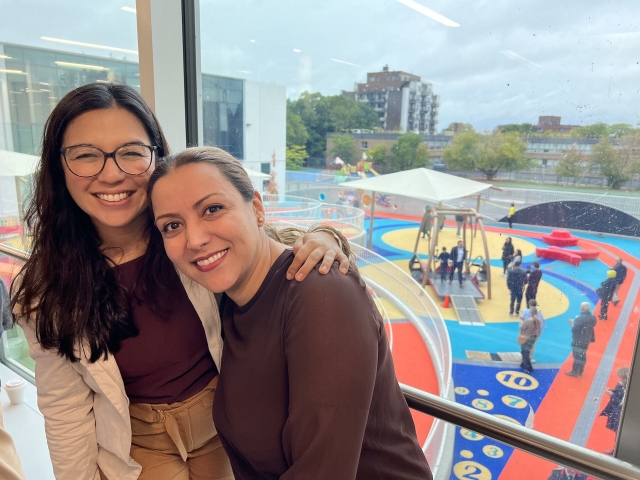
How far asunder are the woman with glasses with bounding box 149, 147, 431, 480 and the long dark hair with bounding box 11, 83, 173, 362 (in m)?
0.29

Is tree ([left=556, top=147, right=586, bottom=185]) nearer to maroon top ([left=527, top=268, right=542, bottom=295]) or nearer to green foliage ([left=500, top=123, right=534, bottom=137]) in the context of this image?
green foliage ([left=500, top=123, right=534, bottom=137])

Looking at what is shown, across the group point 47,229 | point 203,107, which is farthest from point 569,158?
point 203,107

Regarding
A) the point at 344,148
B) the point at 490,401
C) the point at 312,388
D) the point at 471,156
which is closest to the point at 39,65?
the point at 344,148

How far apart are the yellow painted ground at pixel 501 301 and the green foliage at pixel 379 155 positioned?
1.74 ft

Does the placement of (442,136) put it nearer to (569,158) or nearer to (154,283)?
(569,158)

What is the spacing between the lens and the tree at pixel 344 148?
218cm

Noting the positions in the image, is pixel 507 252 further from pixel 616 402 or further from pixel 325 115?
pixel 325 115

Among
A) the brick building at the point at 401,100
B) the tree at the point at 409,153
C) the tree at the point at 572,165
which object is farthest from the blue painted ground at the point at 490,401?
the brick building at the point at 401,100

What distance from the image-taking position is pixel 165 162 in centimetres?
112

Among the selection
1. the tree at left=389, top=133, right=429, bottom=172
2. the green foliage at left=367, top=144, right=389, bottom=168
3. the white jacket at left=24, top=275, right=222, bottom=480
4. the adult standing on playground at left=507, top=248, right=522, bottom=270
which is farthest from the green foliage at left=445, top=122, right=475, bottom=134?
the white jacket at left=24, top=275, right=222, bottom=480

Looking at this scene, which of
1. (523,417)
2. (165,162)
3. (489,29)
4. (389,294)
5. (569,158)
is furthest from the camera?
(389,294)

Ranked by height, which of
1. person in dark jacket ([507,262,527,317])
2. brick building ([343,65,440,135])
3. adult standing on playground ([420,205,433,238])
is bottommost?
person in dark jacket ([507,262,527,317])

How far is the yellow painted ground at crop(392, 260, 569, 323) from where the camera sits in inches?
66.6

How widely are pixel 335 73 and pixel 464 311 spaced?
133 centimetres
